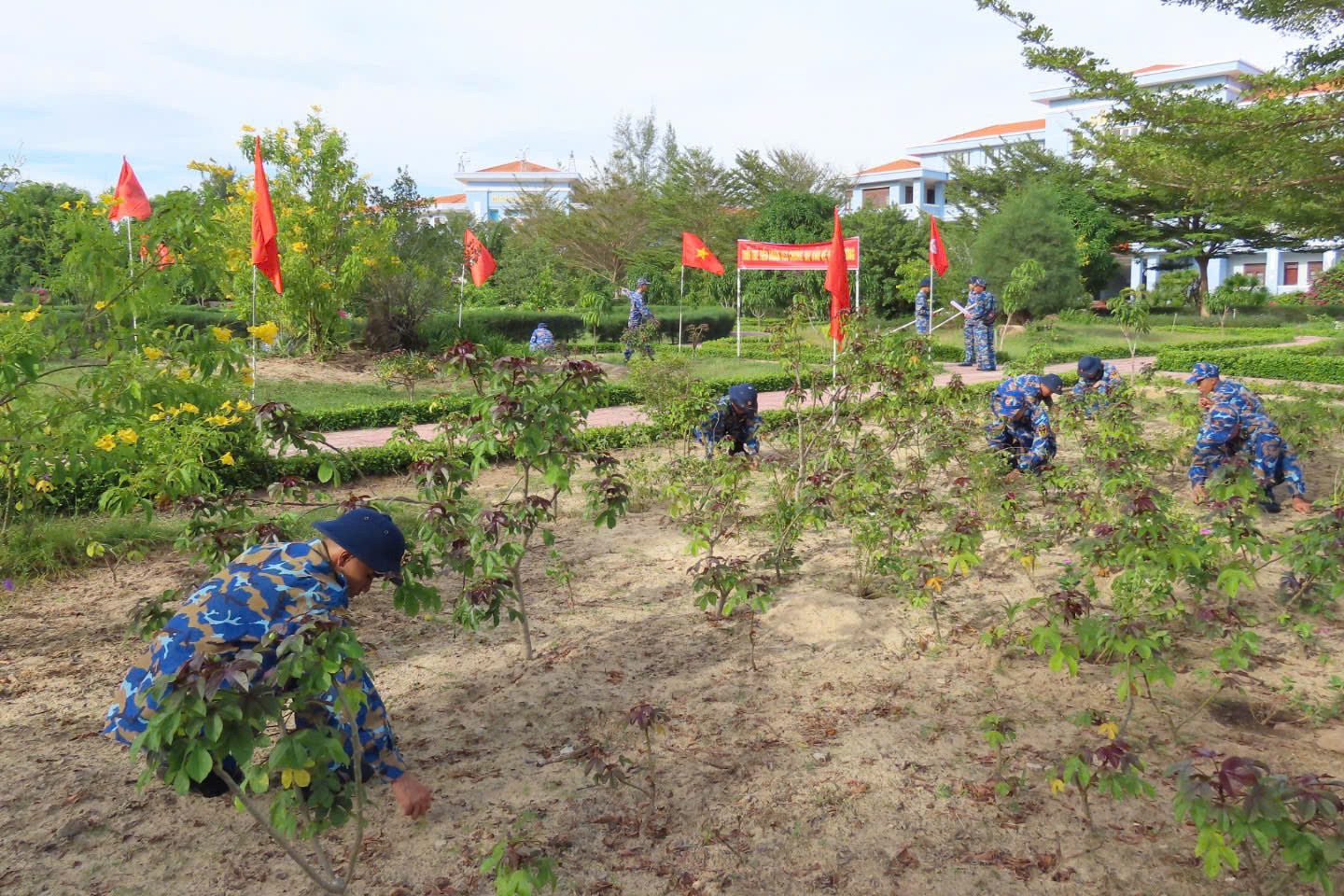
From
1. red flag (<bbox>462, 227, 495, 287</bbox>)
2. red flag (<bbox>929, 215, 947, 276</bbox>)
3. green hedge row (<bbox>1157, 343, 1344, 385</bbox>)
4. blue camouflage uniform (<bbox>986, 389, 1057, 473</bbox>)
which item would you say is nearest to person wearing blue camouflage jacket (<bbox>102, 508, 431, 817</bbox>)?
blue camouflage uniform (<bbox>986, 389, 1057, 473</bbox>)

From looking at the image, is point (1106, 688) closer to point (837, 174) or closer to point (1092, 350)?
point (1092, 350)

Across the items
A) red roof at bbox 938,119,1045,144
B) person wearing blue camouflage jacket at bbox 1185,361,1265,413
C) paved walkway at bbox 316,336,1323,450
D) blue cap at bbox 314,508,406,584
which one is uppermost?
red roof at bbox 938,119,1045,144

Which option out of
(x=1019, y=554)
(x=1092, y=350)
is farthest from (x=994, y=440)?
(x=1092, y=350)

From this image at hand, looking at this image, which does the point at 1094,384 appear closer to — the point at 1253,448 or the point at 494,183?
the point at 1253,448

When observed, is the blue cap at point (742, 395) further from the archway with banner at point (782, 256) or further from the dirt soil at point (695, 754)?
the archway with banner at point (782, 256)

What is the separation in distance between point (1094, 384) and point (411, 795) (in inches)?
231

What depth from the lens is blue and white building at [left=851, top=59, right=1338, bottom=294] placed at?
36.1 metres

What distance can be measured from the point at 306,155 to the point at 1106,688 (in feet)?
45.8

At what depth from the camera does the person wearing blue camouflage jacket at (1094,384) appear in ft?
22.2

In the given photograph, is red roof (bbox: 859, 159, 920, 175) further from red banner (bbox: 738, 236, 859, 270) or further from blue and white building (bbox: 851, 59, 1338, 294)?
red banner (bbox: 738, 236, 859, 270)

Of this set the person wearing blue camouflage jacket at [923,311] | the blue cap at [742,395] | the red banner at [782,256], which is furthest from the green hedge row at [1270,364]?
the blue cap at [742,395]

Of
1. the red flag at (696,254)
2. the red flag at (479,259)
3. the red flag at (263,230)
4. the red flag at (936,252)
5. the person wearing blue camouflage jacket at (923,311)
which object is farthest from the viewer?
the person wearing blue camouflage jacket at (923,311)

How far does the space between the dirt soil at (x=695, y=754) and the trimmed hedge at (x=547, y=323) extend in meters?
11.0

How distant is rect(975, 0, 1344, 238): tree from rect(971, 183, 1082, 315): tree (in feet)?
47.4
